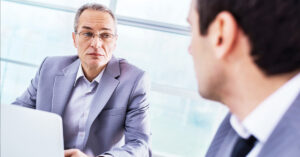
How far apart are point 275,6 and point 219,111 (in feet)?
8.94

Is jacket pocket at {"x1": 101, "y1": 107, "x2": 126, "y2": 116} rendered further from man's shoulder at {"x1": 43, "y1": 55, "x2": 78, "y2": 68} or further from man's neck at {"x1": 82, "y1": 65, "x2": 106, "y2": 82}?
man's shoulder at {"x1": 43, "y1": 55, "x2": 78, "y2": 68}

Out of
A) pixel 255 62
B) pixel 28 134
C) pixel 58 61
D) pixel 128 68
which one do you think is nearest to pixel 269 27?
pixel 255 62

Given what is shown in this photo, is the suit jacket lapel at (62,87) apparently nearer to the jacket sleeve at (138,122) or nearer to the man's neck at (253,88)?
the jacket sleeve at (138,122)

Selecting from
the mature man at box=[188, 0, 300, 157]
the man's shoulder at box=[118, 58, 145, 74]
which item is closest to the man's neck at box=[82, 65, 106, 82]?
the man's shoulder at box=[118, 58, 145, 74]

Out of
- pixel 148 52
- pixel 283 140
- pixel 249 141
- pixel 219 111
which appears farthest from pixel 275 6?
pixel 148 52

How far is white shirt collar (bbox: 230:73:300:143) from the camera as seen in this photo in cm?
63

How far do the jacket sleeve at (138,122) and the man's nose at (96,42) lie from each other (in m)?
0.32

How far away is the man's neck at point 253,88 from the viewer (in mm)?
618

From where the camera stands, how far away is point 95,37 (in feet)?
5.97

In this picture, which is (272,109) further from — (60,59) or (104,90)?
(60,59)

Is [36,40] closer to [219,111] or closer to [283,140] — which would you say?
[219,111]

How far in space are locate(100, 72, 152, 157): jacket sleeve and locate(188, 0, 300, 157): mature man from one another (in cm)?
94

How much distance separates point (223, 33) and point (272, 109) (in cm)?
21

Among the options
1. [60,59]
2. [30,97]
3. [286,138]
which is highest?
[286,138]
